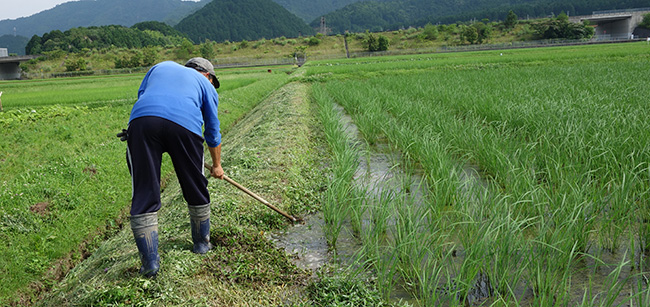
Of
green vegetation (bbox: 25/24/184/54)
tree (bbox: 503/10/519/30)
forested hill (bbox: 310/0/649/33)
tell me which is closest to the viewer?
tree (bbox: 503/10/519/30)

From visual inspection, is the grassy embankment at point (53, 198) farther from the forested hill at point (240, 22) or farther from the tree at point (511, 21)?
the forested hill at point (240, 22)

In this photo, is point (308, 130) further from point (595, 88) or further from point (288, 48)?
→ point (288, 48)

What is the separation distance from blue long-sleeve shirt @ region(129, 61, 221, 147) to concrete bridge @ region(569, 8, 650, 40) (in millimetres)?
69489

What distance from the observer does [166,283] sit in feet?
7.04

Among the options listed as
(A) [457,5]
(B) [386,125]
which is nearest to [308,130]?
(B) [386,125]

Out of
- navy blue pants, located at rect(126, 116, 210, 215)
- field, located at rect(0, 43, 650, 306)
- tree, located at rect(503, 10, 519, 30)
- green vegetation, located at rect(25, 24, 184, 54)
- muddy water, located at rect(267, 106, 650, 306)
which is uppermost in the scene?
green vegetation, located at rect(25, 24, 184, 54)

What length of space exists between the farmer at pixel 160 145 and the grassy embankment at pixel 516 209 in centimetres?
102

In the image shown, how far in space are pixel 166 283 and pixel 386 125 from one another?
3996 millimetres

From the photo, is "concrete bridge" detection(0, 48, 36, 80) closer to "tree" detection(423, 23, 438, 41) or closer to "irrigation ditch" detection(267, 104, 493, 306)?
"tree" detection(423, 23, 438, 41)

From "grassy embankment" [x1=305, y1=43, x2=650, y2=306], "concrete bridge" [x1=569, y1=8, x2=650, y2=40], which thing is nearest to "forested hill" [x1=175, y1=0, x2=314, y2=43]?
"concrete bridge" [x1=569, y1=8, x2=650, y2=40]

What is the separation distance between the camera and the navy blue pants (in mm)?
2168

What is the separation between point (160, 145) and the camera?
2258 millimetres

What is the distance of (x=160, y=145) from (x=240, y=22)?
6870 inches

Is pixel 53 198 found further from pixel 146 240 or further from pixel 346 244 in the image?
pixel 346 244
